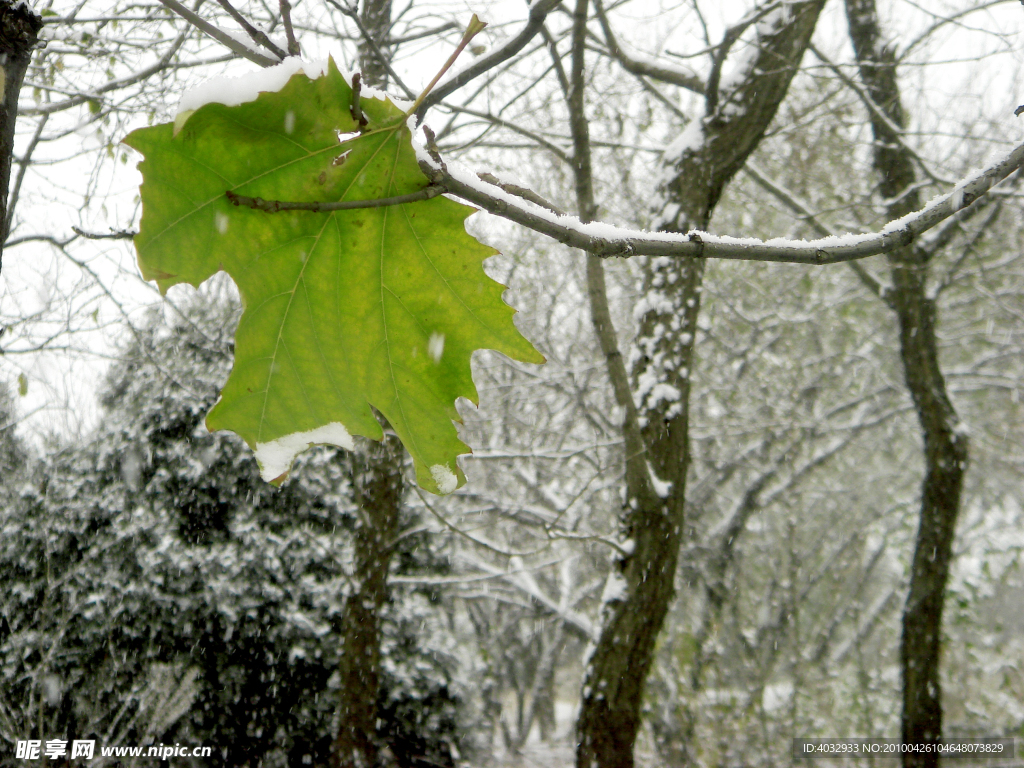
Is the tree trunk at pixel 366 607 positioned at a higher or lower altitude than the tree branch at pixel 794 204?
lower

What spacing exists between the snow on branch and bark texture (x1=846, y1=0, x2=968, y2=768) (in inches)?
208

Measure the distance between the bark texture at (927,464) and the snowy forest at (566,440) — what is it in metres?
0.03

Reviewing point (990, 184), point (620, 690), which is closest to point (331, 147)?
point (990, 184)

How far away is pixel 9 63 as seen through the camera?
1.06 meters

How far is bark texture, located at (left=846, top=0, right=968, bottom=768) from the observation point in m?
5.51

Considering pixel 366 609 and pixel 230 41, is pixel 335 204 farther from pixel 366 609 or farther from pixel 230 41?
pixel 366 609

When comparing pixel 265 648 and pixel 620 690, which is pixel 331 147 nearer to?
pixel 620 690

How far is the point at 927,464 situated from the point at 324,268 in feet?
21.3

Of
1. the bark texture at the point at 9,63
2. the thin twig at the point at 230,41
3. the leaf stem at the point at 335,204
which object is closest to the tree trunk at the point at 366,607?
the bark texture at the point at 9,63

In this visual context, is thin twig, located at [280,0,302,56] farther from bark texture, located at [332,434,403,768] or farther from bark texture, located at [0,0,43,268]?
bark texture, located at [332,434,403,768]

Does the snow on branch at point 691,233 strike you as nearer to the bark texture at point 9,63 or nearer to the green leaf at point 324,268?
the green leaf at point 324,268

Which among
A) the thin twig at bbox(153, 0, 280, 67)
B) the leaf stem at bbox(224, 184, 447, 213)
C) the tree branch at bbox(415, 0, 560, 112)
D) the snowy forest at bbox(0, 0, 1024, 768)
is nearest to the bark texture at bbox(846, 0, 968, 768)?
the snowy forest at bbox(0, 0, 1024, 768)

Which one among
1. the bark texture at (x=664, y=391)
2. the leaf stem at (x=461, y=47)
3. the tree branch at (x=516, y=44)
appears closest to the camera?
the leaf stem at (x=461, y=47)

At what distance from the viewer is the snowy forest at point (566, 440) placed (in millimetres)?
2061
